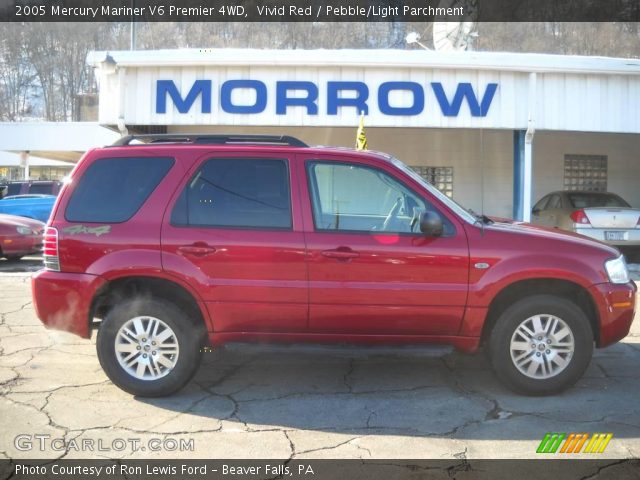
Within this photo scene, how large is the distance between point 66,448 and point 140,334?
1.03m

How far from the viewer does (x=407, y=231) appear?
451 centimetres

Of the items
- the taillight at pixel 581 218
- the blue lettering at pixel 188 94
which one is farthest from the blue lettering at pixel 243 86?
the taillight at pixel 581 218

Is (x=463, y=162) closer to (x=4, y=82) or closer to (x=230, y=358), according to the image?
(x=230, y=358)

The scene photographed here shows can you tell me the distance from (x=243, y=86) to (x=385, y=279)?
897 centimetres

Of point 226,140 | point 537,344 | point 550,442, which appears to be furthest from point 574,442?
point 226,140

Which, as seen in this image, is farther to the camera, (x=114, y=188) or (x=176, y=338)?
(x=114, y=188)

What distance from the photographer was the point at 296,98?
1238 centimetres

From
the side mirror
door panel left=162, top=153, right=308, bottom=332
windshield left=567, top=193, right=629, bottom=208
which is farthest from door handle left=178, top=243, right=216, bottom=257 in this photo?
windshield left=567, top=193, right=629, bottom=208

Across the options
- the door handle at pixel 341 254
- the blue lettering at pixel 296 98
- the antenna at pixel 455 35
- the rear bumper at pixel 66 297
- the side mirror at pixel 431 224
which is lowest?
the rear bumper at pixel 66 297

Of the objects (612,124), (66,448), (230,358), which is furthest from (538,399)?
(612,124)

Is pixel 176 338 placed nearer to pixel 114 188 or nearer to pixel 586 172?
pixel 114 188

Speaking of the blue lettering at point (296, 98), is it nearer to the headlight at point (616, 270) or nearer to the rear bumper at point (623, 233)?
the rear bumper at point (623, 233)

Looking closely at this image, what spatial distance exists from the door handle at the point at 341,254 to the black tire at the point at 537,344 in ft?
4.11

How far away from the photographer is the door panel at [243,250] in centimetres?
443
